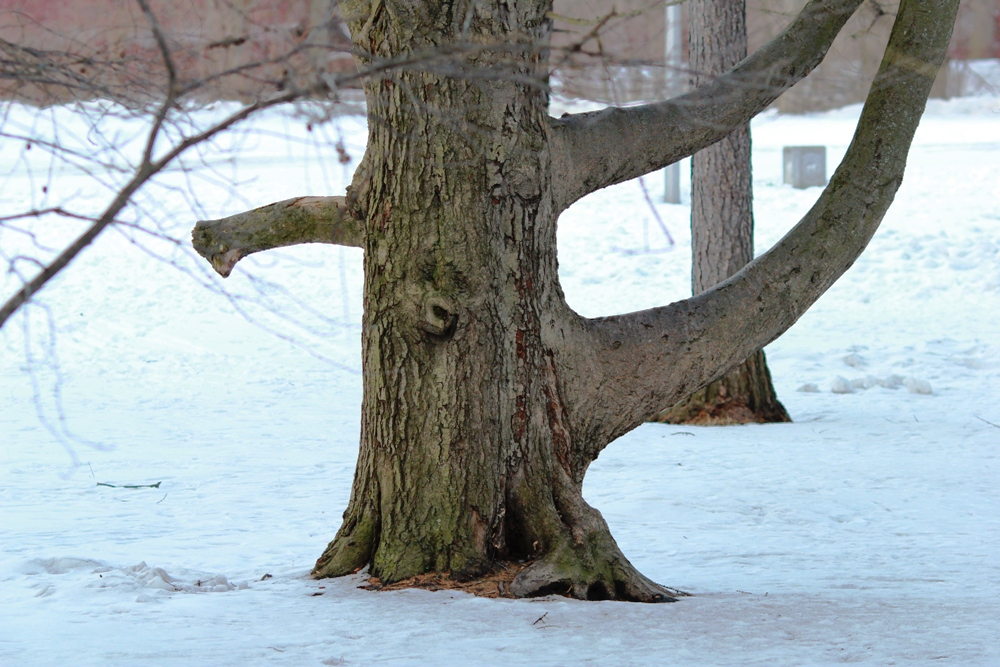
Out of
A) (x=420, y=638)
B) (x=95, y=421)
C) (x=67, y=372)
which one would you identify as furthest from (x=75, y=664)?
(x=67, y=372)

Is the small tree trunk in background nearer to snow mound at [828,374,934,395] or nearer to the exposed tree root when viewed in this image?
snow mound at [828,374,934,395]

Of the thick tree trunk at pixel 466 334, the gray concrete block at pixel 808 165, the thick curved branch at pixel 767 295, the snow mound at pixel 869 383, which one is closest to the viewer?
the thick tree trunk at pixel 466 334

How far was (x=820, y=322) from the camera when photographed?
37.2ft

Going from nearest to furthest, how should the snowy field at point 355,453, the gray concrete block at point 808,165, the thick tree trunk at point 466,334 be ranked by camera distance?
the snowy field at point 355,453 < the thick tree trunk at point 466,334 < the gray concrete block at point 808,165

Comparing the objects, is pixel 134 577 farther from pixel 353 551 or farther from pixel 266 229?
pixel 266 229

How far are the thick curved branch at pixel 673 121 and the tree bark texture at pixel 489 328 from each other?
1 centimetres

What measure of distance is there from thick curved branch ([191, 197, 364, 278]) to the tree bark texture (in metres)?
0.01

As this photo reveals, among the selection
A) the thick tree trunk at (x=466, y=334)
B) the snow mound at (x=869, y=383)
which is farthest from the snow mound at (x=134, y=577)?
the snow mound at (x=869, y=383)

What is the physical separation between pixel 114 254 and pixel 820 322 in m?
8.36

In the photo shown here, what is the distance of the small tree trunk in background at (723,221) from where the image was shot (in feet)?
26.2

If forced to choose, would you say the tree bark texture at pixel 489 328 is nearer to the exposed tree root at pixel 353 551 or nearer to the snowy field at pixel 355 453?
the exposed tree root at pixel 353 551

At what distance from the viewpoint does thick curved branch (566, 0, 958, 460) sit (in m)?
4.20

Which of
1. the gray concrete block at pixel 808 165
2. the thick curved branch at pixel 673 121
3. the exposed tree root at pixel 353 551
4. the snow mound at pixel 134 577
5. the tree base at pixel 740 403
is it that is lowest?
the snow mound at pixel 134 577

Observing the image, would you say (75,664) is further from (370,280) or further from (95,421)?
(95,421)
